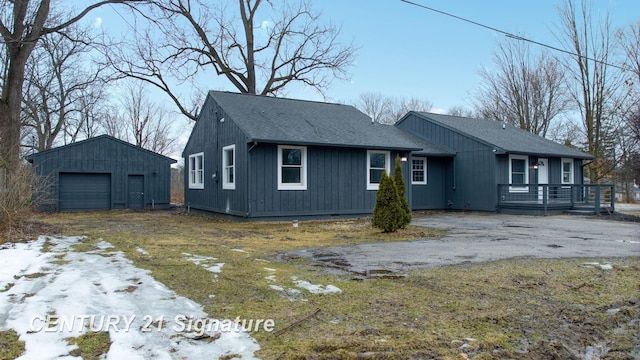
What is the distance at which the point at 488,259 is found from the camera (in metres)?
6.65

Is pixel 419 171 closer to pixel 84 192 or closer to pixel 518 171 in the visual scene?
pixel 518 171

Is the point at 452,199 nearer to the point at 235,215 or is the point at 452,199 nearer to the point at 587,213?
the point at 587,213

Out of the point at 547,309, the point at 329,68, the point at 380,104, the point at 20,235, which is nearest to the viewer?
the point at 547,309

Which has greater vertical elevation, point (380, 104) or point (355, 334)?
point (380, 104)

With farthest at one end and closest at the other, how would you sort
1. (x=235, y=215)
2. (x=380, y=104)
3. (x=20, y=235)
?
(x=380, y=104) < (x=235, y=215) < (x=20, y=235)

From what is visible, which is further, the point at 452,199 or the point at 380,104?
the point at 380,104

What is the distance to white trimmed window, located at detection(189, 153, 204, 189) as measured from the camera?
17297 millimetres

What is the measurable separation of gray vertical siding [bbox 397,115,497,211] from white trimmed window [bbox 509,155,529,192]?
3.28ft

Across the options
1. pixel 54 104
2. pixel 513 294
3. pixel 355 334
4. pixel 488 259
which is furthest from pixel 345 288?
pixel 54 104

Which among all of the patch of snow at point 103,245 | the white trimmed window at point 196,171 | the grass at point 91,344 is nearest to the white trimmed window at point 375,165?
the white trimmed window at point 196,171

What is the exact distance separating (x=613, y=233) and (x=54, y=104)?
30.5m

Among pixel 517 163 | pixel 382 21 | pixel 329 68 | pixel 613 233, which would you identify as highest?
pixel 329 68

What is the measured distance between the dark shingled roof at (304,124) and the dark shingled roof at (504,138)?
2.49 meters

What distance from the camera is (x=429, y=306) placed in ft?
13.3
